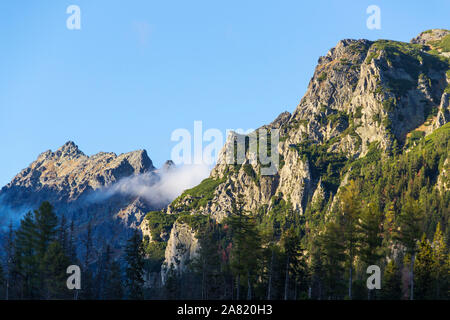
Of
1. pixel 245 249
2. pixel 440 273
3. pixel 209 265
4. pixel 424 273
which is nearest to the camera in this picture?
pixel 245 249

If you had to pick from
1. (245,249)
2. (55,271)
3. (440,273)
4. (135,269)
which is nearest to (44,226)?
(55,271)

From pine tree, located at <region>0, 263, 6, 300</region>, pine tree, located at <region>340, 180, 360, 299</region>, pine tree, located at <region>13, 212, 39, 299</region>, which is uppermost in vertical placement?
pine tree, located at <region>340, 180, 360, 299</region>

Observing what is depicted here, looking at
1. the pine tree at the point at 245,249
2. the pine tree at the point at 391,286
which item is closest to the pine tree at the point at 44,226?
the pine tree at the point at 245,249

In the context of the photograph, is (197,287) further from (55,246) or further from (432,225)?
(432,225)

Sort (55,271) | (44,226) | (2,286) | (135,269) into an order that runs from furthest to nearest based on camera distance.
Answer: (2,286) → (135,269) → (44,226) → (55,271)

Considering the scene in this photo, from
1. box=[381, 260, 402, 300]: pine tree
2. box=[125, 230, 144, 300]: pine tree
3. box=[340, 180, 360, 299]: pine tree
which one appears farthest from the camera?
box=[381, 260, 402, 300]: pine tree

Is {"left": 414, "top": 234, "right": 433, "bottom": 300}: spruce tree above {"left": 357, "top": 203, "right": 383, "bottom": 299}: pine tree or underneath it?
underneath

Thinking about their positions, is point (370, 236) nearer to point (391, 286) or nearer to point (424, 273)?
point (424, 273)

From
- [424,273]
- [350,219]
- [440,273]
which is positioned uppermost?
[350,219]

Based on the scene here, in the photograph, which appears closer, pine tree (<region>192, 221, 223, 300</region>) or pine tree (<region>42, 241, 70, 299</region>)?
pine tree (<region>42, 241, 70, 299</region>)

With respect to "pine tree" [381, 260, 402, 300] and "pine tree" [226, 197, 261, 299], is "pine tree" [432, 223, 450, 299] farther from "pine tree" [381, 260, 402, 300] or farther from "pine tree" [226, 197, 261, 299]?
"pine tree" [226, 197, 261, 299]

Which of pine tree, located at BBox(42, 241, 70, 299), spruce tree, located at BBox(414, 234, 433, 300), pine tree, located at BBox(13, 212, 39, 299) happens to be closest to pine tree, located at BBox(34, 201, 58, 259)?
pine tree, located at BBox(13, 212, 39, 299)

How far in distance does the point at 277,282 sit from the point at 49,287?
41657 mm
